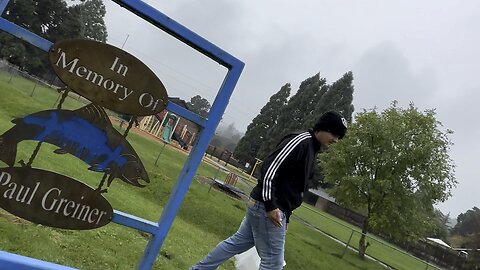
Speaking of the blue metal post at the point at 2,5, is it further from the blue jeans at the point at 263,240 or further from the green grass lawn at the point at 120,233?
the blue jeans at the point at 263,240

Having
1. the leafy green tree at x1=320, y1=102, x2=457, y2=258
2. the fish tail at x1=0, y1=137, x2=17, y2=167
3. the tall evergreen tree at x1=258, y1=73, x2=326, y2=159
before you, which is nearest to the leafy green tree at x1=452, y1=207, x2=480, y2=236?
the tall evergreen tree at x1=258, y1=73, x2=326, y2=159

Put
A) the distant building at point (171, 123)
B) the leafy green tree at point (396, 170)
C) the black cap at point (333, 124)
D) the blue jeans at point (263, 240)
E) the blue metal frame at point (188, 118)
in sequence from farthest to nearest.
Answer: the leafy green tree at point (396, 170) → the black cap at point (333, 124) → the blue jeans at point (263, 240) → the distant building at point (171, 123) → the blue metal frame at point (188, 118)

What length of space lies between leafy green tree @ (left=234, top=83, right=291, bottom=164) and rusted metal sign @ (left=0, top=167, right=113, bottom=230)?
5492cm

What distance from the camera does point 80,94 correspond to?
2.38 metres

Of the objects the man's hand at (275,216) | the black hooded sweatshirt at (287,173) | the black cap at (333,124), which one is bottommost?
the man's hand at (275,216)

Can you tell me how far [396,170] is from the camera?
774 inches

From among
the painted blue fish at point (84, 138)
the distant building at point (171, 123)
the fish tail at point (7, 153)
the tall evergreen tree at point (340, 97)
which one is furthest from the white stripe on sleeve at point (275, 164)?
the tall evergreen tree at point (340, 97)

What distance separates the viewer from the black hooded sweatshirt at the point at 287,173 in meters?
3.49

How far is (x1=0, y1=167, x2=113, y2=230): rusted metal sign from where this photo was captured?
7.50 ft

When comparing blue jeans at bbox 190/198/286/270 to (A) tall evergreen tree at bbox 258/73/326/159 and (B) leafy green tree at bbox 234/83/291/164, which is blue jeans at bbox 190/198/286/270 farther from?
(B) leafy green tree at bbox 234/83/291/164

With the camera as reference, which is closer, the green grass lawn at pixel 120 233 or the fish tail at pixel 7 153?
the fish tail at pixel 7 153

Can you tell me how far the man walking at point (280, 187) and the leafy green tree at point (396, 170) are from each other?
1637cm

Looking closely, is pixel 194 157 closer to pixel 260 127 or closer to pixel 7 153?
pixel 7 153

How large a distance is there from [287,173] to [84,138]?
173 centimetres
